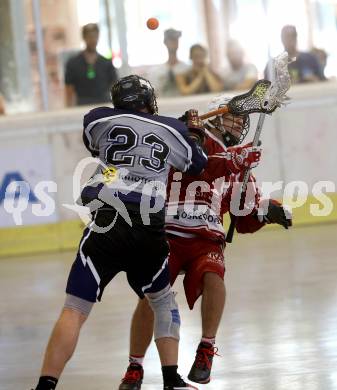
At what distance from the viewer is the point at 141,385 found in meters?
5.51

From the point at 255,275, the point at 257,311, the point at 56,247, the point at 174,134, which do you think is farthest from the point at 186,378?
the point at 56,247

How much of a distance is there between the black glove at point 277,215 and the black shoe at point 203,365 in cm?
69

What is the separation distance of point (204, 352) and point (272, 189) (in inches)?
258

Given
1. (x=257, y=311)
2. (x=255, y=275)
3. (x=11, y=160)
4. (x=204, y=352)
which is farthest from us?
(x=11, y=160)

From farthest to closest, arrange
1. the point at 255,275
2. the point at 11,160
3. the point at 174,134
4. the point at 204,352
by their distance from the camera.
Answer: the point at 11,160, the point at 255,275, the point at 204,352, the point at 174,134

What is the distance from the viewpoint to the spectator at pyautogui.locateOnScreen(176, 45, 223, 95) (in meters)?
12.3

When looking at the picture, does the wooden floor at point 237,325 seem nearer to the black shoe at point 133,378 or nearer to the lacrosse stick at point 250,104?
the black shoe at point 133,378

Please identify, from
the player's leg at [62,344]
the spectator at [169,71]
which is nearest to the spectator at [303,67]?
the spectator at [169,71]

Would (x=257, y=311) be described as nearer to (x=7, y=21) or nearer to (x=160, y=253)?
(x=160, y=253)

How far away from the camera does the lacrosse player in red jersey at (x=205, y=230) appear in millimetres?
5484

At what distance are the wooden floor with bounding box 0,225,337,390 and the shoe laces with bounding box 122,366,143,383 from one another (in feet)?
0.28

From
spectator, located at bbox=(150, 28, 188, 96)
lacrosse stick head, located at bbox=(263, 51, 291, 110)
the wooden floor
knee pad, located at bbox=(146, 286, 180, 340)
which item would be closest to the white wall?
spectator, located at bbox=(150, 28, 188, 96)

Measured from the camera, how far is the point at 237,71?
1235 cm

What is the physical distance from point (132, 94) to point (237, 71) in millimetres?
7370
